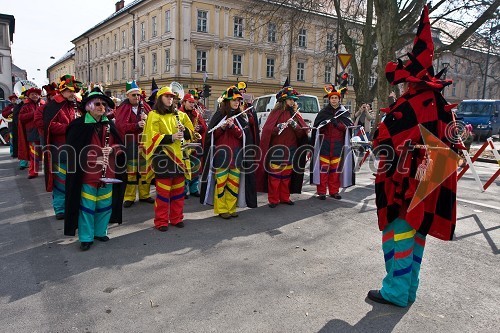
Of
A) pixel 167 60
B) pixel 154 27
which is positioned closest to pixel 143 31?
pixel 154 27

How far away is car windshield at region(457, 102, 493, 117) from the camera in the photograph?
22802 mm

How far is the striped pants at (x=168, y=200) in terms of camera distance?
218 inches

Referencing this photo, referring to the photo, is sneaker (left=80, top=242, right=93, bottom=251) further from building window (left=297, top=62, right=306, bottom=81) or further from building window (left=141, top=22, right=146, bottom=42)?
building window (left=141, top=22, right=146, bottom=42)

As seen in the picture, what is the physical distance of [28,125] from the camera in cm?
942

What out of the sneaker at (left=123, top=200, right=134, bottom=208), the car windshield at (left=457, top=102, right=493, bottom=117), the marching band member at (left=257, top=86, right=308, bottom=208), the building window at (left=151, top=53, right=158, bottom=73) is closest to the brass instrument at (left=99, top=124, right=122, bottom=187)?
the sneaker at (left=123, top=200, right=134, bottom=208)

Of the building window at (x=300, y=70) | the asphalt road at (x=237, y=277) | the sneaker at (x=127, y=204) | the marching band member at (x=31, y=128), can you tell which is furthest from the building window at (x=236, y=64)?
the asphalt road at (x=237, y=277)

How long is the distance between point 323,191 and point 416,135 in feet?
14.5

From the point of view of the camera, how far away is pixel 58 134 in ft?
19.2

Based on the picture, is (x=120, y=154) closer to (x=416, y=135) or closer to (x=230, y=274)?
(x=230, y=274)

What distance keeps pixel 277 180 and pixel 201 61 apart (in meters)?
33.7

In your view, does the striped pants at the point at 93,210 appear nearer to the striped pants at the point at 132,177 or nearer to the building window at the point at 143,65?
the striped pants at the point at 132,177

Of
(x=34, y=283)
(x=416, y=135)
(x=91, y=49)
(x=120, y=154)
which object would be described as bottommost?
(x=34, y=283)

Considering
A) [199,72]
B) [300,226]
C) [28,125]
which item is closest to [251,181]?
[300,226]

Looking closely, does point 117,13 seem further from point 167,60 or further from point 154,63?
point 167,60
